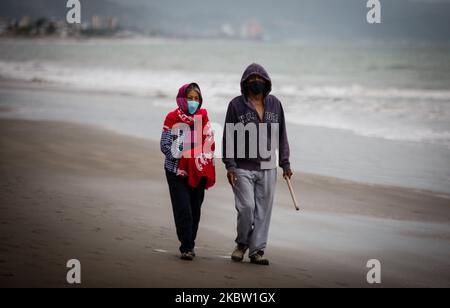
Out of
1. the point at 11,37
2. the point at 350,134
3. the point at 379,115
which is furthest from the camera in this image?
the point at 11,37

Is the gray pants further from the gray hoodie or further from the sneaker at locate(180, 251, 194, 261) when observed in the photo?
→ the sneaker at locate(180, 251, 194, 261)

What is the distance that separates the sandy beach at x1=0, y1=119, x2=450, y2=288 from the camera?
5395 mm

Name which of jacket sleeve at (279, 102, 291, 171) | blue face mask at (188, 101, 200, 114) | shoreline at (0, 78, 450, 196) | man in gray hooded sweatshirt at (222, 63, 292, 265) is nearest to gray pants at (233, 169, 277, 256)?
man in gray hooded sweatshirt at (222, 63, 292, 265)

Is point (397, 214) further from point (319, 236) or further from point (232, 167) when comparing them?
point (232, 167)

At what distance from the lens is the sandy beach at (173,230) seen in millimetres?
5395

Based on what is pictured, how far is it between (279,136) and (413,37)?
13500cm

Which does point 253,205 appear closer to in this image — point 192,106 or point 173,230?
point 192,106

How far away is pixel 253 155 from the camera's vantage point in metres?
5.96

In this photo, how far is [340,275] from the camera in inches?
227

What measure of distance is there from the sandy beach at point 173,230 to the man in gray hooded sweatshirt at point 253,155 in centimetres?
29

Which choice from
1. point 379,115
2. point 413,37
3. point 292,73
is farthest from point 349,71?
point 413,37

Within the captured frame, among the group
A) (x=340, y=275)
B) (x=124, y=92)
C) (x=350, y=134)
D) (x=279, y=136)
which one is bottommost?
(x=340, y=275)

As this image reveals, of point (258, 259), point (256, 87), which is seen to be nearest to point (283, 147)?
point (256, 87)

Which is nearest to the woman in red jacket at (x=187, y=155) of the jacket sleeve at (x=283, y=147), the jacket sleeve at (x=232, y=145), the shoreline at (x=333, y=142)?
the jacket sleeve at (x=232, y=145)
